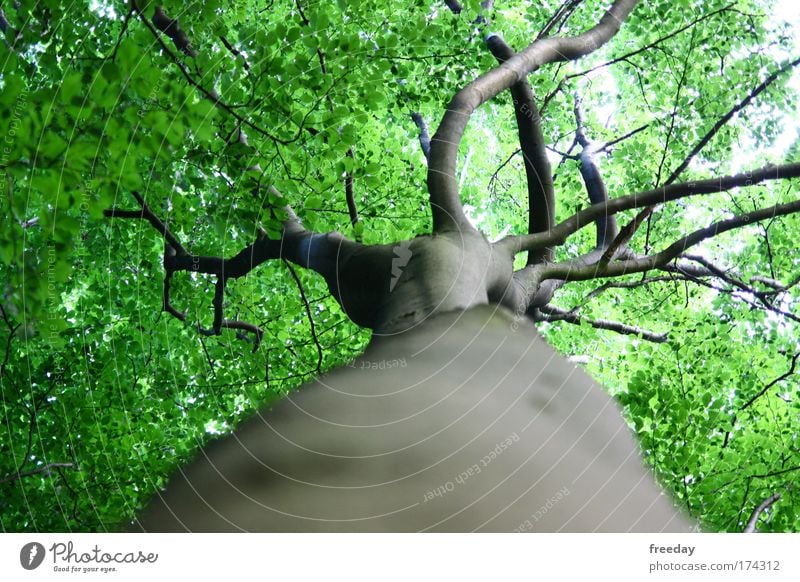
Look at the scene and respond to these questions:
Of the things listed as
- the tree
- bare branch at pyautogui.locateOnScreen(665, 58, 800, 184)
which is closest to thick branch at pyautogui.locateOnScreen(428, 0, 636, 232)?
the tree

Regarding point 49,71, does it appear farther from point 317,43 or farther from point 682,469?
point 682,469

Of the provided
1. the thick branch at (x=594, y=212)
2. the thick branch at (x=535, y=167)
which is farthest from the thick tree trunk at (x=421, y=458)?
the thick branch at (x=535, y=167)

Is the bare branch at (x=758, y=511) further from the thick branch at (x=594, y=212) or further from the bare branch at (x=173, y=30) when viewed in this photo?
the bare branch at (x=173, y=30)

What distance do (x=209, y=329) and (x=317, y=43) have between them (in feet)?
3.95

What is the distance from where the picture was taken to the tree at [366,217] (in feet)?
5.24

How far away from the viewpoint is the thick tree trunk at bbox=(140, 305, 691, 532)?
1015 mm

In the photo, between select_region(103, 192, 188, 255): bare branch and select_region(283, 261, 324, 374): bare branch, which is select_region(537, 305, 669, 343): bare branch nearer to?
select_region(283, 261, 324, 374): bare branch

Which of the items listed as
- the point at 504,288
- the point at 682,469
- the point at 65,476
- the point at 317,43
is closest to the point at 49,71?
the point at 317,43

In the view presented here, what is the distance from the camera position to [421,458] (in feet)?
3.42

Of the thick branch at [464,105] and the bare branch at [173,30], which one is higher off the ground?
the bare branch at [173,30]

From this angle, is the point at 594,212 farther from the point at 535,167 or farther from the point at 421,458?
the point at 421,458
